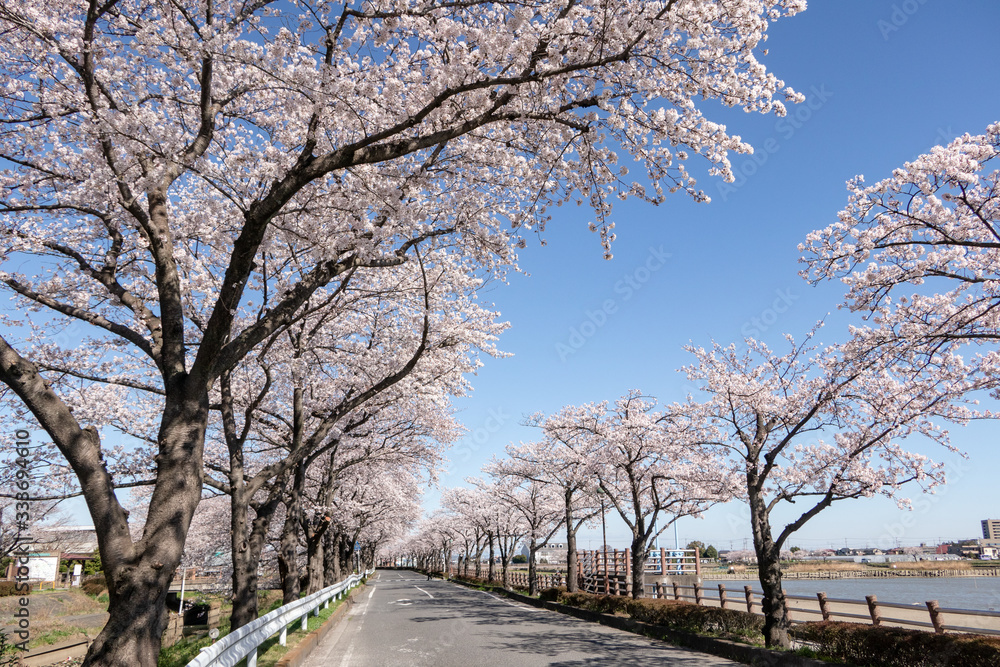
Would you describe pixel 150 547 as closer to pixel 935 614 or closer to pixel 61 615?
pixel 935 614

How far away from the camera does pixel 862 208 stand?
796 centimetres

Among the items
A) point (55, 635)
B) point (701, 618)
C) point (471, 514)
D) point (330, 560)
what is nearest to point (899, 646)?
point (701, 618)

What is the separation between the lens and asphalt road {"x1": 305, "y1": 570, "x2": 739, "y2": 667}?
10.2 metres

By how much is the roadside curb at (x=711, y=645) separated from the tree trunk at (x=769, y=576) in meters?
0.61

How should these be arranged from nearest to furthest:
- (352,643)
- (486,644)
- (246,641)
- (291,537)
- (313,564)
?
(246,641), (486,644), (352,643), (291,537), (313,564)

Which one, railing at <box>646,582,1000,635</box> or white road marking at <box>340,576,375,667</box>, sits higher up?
railing at <box>646,582,1000,635</box>

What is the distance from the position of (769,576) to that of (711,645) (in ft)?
5.97

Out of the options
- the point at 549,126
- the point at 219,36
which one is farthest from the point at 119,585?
the point at 549,126

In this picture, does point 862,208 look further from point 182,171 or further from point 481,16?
point 182,171

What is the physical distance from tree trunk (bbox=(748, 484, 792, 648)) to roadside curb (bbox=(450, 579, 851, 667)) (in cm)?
61

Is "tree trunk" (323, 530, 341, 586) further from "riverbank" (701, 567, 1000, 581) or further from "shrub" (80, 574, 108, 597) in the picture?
"riverbank" (701, 567, 1000, 581)

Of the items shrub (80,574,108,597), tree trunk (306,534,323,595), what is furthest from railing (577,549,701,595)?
shrub (80,574,108,597)

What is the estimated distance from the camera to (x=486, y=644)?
476 inches

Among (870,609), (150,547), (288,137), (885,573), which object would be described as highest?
(288,137)
